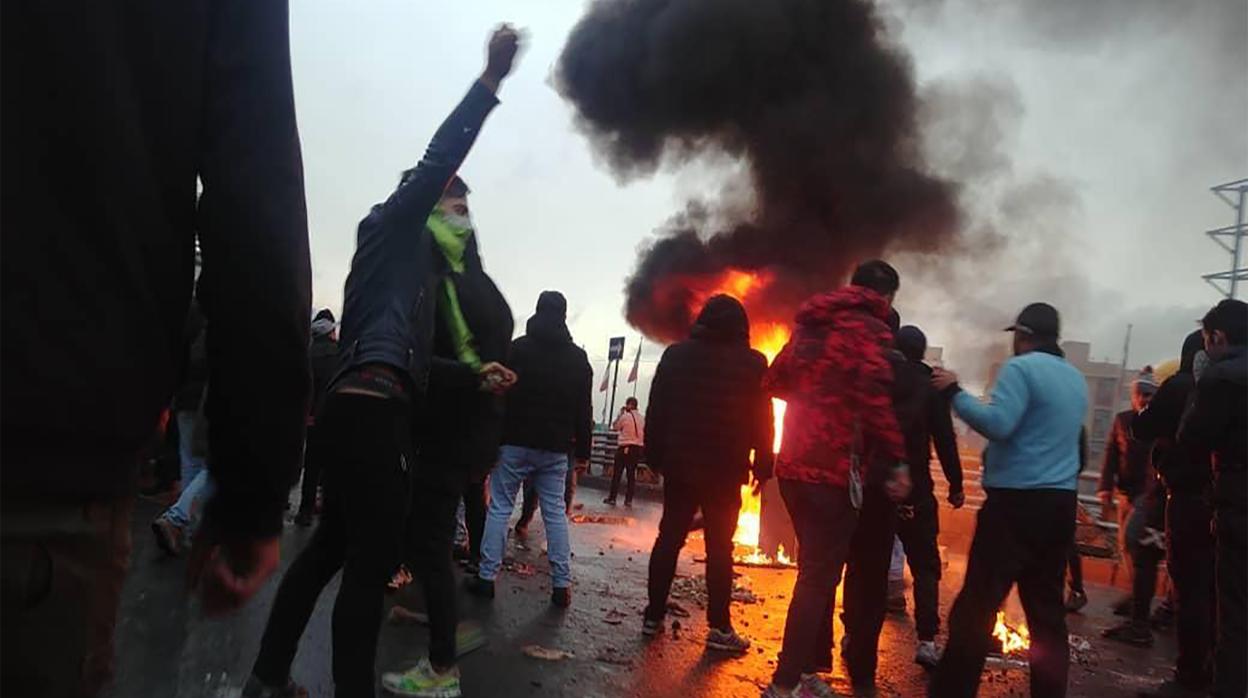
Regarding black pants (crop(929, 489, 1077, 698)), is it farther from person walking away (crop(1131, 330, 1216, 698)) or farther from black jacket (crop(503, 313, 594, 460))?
black jacket (crop(503, 313, 594, 460))

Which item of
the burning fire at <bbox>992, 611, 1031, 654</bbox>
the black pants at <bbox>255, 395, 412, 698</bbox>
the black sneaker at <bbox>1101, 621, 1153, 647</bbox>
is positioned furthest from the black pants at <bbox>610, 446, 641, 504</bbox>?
the black pants at <bbox>255, 395, 412, 698</bbox>

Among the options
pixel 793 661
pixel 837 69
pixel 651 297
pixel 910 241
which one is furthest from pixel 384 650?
pixel 837 69

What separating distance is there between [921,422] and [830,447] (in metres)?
1.18

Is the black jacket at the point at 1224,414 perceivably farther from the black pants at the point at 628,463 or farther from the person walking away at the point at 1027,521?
the black pants at the point at 628,463

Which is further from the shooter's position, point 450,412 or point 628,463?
point 628,463

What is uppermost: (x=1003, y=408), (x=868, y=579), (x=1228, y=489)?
(x=1003, y=408)

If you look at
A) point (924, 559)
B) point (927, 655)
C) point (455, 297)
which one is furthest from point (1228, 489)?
point (455, 297)

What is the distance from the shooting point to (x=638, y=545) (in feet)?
30.6

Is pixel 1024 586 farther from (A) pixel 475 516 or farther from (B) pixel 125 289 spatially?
(A) pixel 475 516

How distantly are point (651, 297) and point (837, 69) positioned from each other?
6.38 m

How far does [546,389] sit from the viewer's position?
229 inches

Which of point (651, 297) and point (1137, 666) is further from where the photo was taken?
point (651, 297)

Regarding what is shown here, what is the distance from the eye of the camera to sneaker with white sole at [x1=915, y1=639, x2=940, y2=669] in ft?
16.5

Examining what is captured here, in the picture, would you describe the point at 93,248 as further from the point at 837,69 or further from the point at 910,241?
the point at 837,69
